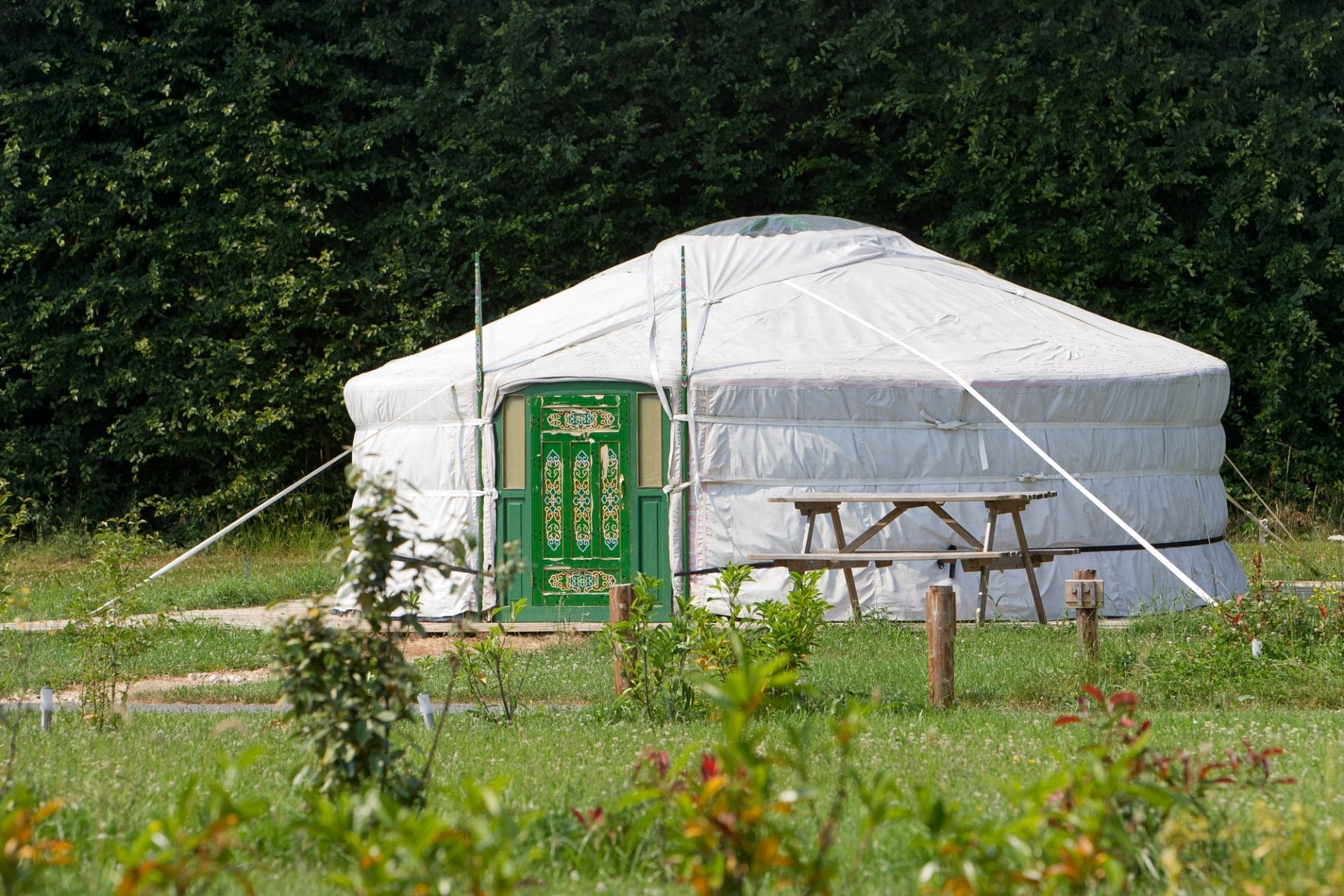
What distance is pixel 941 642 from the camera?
17.2 feet

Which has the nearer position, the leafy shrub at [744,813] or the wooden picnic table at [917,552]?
the leafy shrub at [744,813]

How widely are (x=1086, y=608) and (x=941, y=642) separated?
95 centimetres

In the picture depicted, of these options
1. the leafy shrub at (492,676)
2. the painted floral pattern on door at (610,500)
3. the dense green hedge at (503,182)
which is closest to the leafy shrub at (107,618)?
the leafy shrub at (492,676)

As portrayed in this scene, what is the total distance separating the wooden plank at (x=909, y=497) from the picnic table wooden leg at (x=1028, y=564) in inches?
5.9

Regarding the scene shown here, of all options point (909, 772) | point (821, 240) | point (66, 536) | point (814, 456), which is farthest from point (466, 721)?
point (66, 536)

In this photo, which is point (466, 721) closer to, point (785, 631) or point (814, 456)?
point (785, 631)

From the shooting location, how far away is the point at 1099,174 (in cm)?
1320

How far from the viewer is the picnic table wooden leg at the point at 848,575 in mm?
8031

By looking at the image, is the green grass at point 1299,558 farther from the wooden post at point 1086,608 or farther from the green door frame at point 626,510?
the green door frame at point 626,510

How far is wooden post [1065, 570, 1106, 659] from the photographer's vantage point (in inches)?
231

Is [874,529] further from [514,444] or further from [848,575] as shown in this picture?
[514,444]

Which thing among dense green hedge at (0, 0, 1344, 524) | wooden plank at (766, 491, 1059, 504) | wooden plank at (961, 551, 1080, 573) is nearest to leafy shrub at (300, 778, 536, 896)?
wooden plank at (766, 491, 1059, 504)

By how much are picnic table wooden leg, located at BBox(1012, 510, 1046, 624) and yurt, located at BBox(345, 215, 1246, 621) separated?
0.24ft

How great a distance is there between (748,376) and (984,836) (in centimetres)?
612
